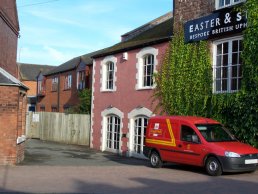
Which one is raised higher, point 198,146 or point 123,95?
point 123,95

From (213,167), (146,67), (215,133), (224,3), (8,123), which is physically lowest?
(213,167)

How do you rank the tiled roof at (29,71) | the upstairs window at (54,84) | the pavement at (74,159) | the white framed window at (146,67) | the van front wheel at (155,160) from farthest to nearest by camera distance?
the tiled roof at (29,71)
the upstairs window at (54,84)
the white framed window at (146,67)
the pavement at (74,159)
the van front wheel at (155,160)

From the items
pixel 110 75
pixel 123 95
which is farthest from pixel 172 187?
pixel 110 75

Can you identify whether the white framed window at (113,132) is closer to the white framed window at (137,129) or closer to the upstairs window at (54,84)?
the white framed window at (137,129)

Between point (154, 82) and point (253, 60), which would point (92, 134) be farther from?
point (253, 60)

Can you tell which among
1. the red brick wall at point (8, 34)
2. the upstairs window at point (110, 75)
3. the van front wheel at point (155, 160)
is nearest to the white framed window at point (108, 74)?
the upstairs window at point (110, 75)

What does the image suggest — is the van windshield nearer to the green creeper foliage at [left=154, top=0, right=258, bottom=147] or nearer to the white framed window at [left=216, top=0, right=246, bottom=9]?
the green creeper foliage at [left=154, top=0, right=258, bottom=147]

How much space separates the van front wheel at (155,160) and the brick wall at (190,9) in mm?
6342

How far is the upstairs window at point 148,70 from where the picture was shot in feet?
72.8

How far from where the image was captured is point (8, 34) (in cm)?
2155

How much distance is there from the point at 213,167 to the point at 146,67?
9323mm

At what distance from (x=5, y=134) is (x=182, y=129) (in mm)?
6236

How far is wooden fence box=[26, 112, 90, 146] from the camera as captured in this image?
28.9 meters

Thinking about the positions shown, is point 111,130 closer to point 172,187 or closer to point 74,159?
point 74,159
